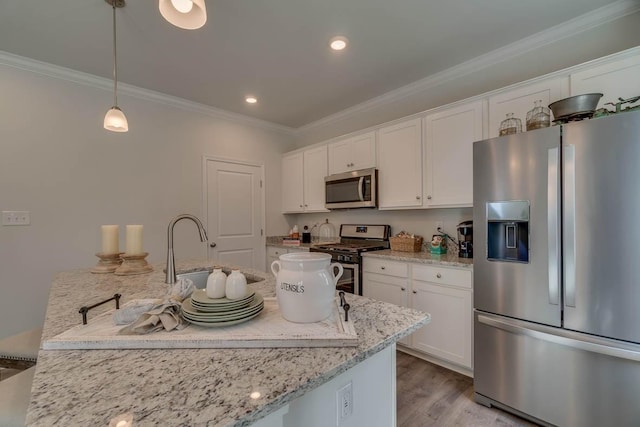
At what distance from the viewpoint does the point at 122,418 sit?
0.50m

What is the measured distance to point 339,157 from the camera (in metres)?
3.52

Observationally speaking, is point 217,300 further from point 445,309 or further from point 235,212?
point 235,212

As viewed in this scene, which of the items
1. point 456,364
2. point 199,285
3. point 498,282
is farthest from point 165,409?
point 456,364

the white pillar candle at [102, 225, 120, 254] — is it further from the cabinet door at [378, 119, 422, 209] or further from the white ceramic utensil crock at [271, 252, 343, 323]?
the cabinet door at [378, 119, 422, 209]

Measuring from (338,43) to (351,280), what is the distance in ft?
7.14

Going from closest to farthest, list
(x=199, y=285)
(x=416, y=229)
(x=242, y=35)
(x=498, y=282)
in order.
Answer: (x=498, y=282)
(x=199, y=285)
(x=242, y=35)
(x=416, y=229)

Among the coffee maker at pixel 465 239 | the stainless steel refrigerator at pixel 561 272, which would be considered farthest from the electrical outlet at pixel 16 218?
the coffee maker at pixel 465 239

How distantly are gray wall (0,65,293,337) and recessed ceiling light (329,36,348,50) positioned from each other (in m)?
2.04

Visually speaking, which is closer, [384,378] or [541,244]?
[384,378]

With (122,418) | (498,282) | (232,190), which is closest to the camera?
(122,418)

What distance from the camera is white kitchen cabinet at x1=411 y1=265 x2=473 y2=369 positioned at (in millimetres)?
2162

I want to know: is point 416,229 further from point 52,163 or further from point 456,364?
point 52,163

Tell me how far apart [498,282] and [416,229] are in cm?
125

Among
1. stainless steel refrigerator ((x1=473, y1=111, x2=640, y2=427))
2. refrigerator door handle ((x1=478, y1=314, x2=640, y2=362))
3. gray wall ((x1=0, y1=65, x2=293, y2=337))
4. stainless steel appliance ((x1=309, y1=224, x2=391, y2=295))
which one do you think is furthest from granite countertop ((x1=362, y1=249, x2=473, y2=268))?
gray wall ((x1=0, y1=65, x2=293, y2=337))
